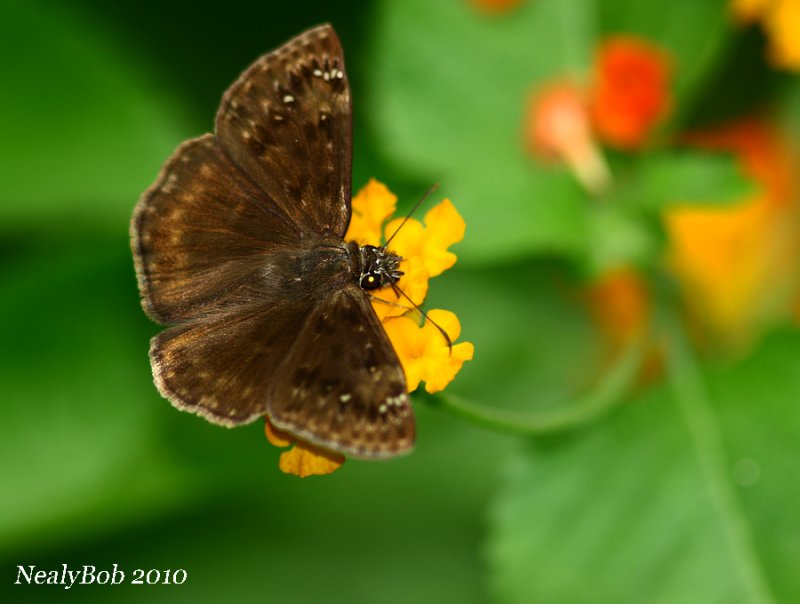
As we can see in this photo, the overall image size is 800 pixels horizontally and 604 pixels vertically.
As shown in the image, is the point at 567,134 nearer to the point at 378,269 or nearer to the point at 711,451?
the point at 711,451

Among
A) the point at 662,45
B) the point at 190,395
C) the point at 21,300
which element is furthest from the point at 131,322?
the point at 662,45

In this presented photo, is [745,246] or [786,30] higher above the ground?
[745,246]

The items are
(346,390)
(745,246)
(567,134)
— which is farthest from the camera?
(745,246)

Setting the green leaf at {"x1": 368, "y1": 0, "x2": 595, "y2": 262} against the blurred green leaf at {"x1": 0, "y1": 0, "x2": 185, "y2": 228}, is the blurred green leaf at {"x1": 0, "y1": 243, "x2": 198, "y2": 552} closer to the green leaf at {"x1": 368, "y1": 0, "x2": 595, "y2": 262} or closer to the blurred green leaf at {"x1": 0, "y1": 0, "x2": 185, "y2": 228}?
the blurred green leaf at {"x1": 0, "y1": 0, "x2": 185, "y2": 228}

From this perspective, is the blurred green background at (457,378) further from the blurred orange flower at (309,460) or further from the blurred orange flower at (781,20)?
the blurred orange flower at (309,460)

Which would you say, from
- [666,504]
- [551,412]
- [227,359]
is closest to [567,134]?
[551,412]

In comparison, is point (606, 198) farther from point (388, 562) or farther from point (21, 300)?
point (21, 300)

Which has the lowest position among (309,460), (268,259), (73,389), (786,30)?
(309,460)
